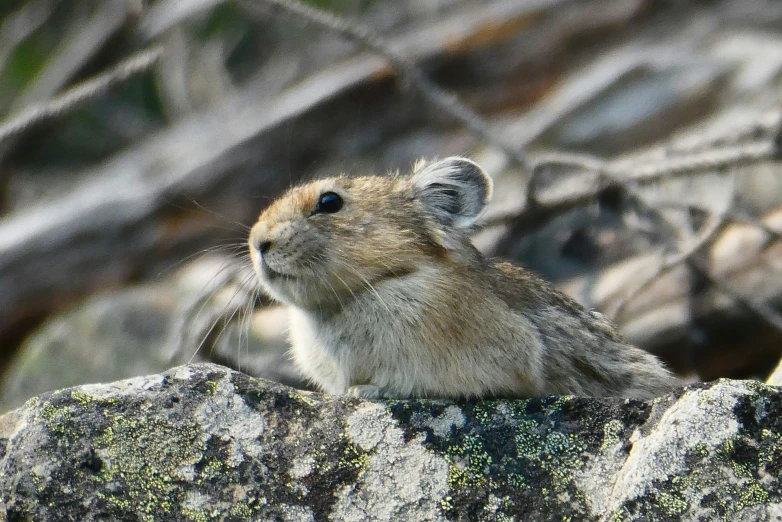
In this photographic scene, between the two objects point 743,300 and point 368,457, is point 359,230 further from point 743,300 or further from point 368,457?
point 743,300

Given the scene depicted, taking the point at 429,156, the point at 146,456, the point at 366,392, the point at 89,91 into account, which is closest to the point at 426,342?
the point at 366,392

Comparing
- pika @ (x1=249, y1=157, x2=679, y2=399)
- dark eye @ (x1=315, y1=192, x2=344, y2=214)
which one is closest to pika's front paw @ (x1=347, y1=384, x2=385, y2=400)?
pika @ (x1=249, y1=157, x2=679, y2=399)

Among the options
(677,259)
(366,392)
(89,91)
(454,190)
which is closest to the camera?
(366,392)

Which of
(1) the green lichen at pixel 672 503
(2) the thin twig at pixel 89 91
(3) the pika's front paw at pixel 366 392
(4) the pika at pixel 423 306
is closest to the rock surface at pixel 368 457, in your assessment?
(1) the green lichen at pixel 672 503

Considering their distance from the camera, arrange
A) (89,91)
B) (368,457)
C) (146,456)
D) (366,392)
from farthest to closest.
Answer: (89,91), (366,392), (368,457), (146,456)

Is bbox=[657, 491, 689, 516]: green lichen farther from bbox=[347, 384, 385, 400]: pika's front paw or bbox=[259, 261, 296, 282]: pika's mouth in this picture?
bbox=[259, 261, 296, 282]: pika's mouth

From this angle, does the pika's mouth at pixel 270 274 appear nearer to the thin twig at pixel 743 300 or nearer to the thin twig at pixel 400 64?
the thin twig at pixel 400 64

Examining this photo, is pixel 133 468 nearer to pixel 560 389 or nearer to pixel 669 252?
pixel 560 389

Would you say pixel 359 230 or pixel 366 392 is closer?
pixel 366 392
